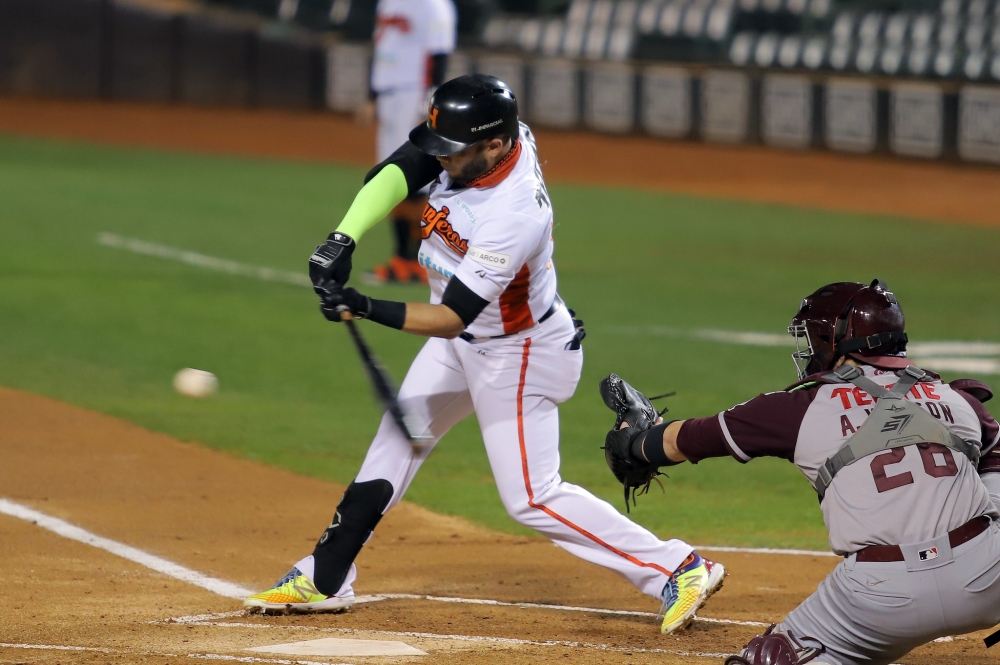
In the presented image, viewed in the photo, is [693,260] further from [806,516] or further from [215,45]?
[215,45]

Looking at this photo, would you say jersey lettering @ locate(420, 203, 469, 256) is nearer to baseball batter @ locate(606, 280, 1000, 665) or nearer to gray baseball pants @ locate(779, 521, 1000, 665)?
baseball batter @ locate(606, 280, 1000, 665)

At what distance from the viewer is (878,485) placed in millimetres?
3574

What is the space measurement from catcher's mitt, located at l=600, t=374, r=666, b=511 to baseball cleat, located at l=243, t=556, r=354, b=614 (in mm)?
1226

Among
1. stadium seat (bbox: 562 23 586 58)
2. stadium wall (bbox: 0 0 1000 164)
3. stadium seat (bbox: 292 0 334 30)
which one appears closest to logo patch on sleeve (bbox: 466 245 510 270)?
stadium wall (bbox: 0 0 1000 164)

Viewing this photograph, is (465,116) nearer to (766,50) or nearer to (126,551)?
(126,551)

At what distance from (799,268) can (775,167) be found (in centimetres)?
780

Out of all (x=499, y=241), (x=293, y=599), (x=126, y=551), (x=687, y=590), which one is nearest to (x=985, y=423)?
(x=687, y=590)

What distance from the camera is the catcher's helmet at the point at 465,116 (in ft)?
14.6

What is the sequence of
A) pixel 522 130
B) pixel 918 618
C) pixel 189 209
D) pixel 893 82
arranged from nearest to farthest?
1. pixel 918 618
2. pixel 522 130
3. pixel 189 209
4. pixel 893 82

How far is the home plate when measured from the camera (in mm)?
4227

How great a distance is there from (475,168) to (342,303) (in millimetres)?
684

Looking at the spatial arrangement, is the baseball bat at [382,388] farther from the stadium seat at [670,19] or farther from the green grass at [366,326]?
the stadium seat at [670,19]

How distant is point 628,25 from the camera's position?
24109 millimetres

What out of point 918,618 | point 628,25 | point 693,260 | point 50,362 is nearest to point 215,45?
point 628,25
